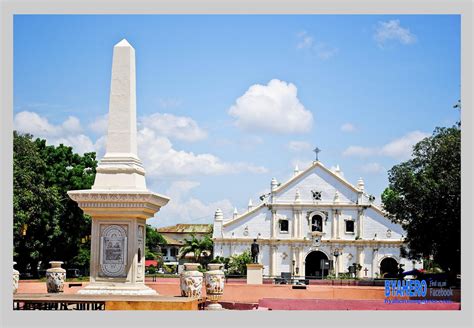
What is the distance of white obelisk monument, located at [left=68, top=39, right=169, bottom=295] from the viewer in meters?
19.9

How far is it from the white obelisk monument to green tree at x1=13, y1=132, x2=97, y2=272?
1551 centimetres

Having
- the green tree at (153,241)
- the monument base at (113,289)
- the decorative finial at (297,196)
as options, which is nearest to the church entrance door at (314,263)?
the decorative finial at (297,196)

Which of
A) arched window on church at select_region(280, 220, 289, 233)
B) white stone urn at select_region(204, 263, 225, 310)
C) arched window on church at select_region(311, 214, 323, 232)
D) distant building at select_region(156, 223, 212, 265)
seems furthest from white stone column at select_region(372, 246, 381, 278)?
white stone urn at select_region(204, 263, 225, 310)

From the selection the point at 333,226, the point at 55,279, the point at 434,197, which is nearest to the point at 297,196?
the point at 333,226

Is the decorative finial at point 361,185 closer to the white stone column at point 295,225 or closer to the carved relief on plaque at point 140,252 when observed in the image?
the white stone column at point 295,225

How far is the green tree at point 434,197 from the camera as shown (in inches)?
1320

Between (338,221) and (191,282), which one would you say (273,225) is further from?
(191,282)

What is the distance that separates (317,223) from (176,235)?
29447 mm

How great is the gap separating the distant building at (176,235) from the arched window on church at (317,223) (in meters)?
20.8

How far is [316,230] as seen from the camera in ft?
200

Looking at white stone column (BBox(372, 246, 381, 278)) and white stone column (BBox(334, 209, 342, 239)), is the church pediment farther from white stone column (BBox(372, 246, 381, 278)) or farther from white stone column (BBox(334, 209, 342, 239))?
white stone column (BBox(372, 246, 381, 278))

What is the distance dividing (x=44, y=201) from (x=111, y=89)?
58.3 feet
